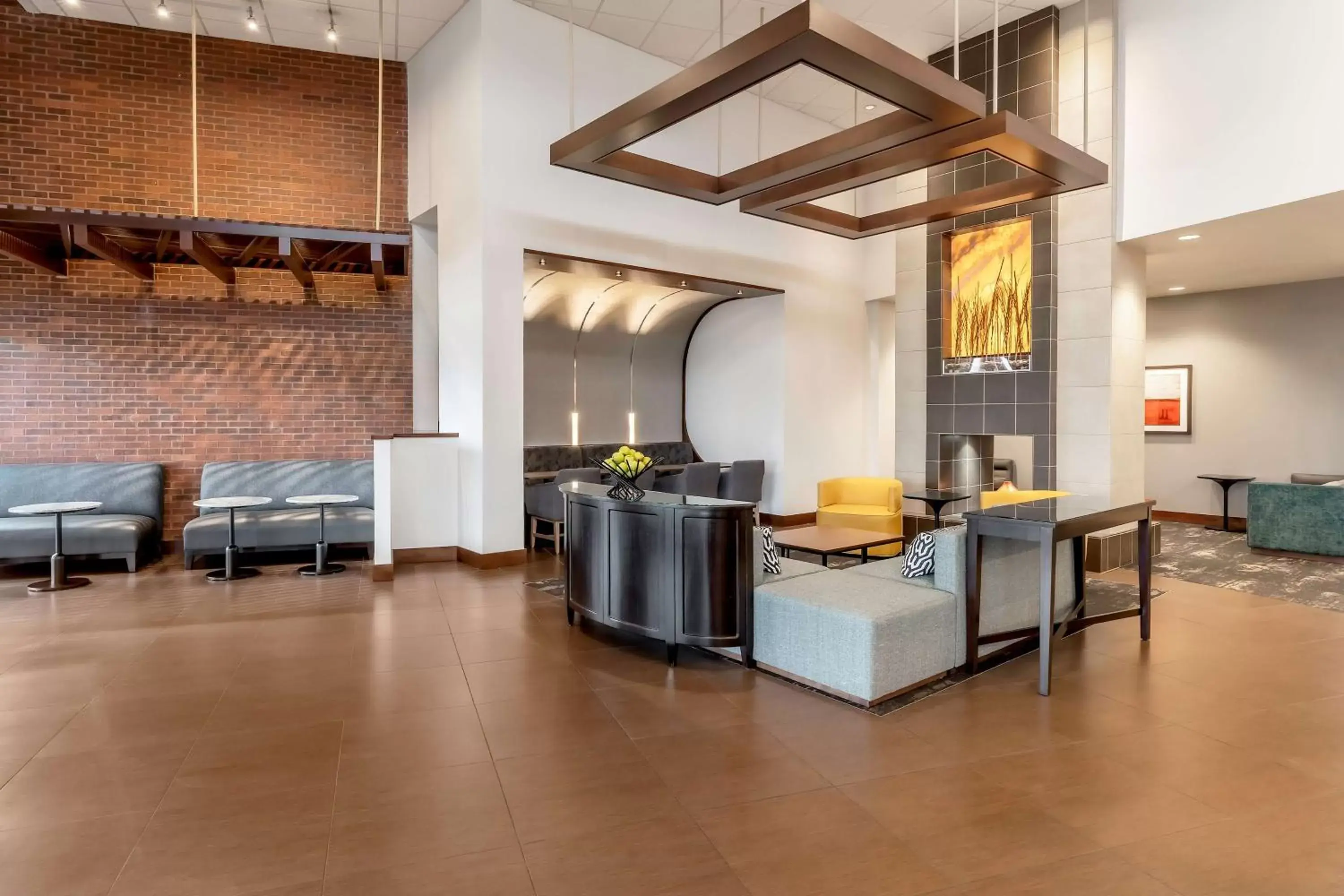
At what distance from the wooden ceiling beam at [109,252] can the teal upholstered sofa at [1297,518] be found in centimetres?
1122

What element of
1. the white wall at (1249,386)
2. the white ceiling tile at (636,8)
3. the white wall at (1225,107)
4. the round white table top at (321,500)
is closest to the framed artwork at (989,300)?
the white wall at (1225,107)

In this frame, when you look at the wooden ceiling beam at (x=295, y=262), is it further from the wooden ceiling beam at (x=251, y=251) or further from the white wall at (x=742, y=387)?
the white wall at (x=742, y=387)

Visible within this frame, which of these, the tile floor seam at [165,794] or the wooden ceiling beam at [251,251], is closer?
the tile floor seam at [165,794]

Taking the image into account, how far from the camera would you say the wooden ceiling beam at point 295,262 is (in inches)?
262

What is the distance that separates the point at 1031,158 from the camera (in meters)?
5.24

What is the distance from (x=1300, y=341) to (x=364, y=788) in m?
11.2

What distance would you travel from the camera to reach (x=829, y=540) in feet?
21.0

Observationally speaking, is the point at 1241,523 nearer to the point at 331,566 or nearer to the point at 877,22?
the point at 877,22

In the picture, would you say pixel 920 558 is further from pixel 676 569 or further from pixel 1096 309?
pixel 1096 309

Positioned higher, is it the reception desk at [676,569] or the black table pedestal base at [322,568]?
the reception desk at [676,569]

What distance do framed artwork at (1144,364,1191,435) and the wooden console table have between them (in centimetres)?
638

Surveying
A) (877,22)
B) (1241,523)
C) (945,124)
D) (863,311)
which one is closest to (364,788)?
(945,124)

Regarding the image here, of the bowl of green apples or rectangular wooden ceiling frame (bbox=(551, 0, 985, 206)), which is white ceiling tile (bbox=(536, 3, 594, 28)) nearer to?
rectangular wooden ceiling frame (bbox=(551, 0, 985, 206))

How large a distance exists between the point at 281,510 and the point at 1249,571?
30.4 feet
